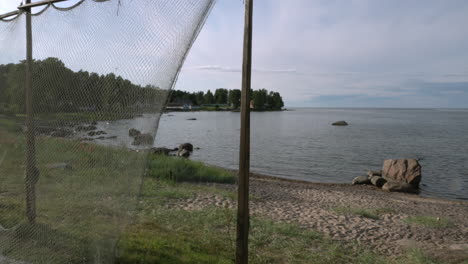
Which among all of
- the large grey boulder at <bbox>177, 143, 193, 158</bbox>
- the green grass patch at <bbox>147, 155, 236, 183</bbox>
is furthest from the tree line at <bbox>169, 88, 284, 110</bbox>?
the green grass patch at <bbox>147, 155, 236, 183</bbox>

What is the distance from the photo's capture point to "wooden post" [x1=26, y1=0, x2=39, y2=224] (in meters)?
4.05

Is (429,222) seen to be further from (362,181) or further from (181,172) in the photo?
(362,181)

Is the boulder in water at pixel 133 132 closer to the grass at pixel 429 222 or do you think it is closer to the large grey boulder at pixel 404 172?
the grass at pixel 429 222

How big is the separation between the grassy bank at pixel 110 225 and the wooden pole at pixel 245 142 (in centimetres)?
106

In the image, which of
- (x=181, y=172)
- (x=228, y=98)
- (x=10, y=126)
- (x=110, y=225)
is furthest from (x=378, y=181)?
(x=228, y=98)

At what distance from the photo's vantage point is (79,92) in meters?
3.50

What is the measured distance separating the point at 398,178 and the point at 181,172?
494 inches

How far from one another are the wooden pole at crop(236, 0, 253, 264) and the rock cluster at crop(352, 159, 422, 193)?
51.2 feet

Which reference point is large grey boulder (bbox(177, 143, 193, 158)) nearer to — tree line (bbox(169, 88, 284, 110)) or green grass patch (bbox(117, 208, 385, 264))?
green grass patch (bbox(117, 208, 385, 264))

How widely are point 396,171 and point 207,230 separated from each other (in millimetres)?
15773

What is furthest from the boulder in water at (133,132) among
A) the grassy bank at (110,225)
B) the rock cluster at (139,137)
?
the grassy bank at (110,225)

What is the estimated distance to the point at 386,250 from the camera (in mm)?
6469

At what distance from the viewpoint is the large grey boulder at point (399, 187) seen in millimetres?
17031

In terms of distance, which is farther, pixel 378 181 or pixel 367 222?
pixel 378 181
